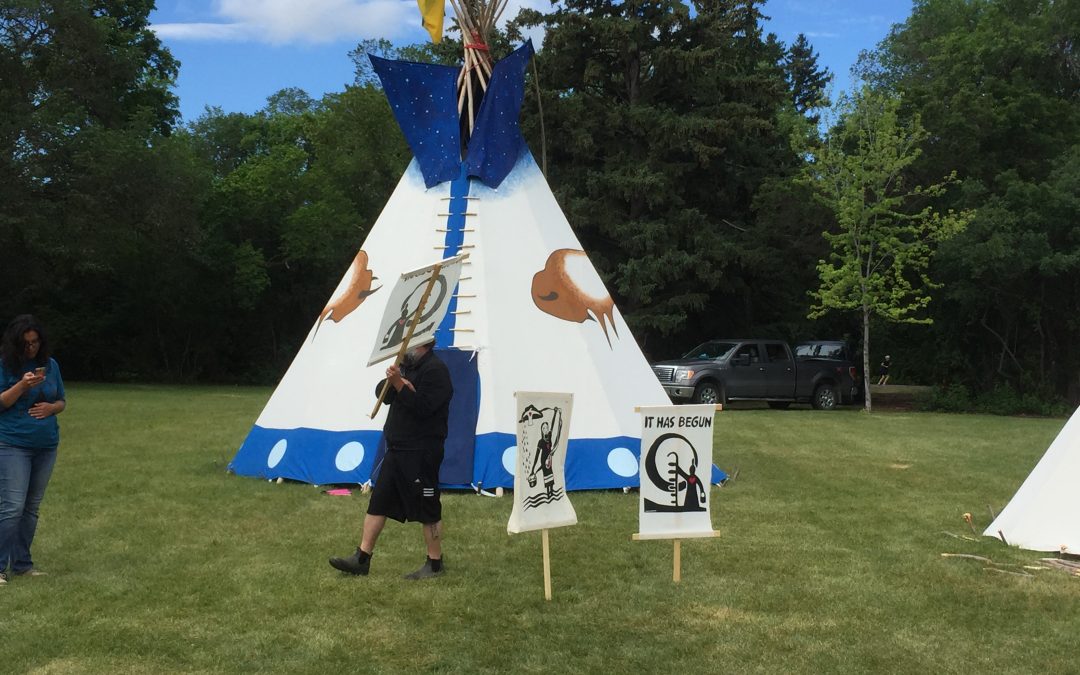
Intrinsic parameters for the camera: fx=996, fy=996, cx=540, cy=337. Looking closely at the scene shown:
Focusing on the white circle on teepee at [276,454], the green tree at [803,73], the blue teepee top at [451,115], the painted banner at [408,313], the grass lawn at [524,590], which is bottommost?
the grass lawn at [524,590]

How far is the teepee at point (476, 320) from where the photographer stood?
9.14m

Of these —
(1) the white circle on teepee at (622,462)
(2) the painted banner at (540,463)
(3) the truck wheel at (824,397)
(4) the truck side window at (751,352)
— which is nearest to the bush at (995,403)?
(3) the truck wheel at (824,397)

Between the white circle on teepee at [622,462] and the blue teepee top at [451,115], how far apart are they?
9.99ft

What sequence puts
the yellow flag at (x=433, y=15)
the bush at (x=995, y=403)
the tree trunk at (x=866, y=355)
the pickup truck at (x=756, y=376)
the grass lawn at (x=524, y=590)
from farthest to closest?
the bush at (x=995, y=403) < the tree trunk at (x=866, y=355) < the pickup truck at (x=756, y=376) < the yellow flag at (x=433, y=15) < the grass lawn at (x=524, y=590)

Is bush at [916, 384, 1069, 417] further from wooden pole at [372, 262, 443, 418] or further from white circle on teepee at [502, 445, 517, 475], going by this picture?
wooden pole at [372, 262, 443, 418]

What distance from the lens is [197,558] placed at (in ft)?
22.1

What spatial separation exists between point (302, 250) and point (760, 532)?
83.1 ft

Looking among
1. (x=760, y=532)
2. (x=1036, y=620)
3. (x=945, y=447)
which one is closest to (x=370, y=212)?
(x=945, y=447)

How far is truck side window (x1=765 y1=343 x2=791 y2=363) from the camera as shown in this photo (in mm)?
22188

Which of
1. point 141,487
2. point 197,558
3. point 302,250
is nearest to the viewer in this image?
point 197,558

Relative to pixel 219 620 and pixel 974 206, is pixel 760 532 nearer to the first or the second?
pixel 219 620

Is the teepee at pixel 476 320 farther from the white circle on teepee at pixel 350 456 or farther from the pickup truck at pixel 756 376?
the pickup truck at pixel 756 376

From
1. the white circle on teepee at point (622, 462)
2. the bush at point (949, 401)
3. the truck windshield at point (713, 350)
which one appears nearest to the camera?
the white circle on teepee at point (622, 462)

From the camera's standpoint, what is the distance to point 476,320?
31.3 feet
